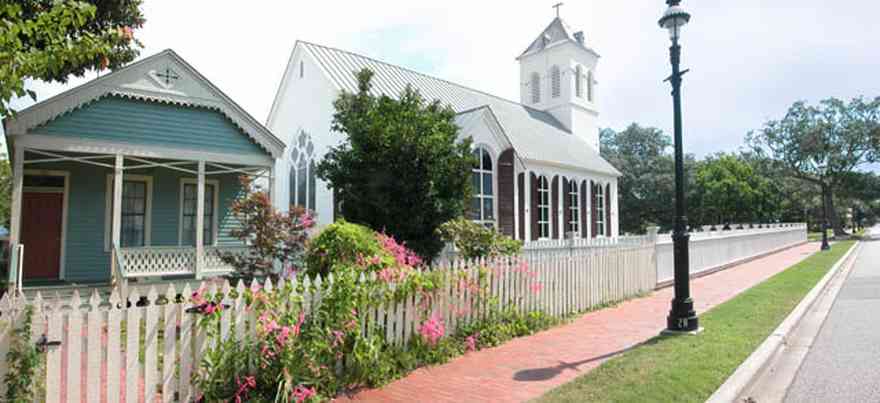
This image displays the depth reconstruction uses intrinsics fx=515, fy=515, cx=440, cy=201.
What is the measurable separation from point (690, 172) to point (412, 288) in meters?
63.1

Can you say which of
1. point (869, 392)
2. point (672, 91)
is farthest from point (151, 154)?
point (869, 392)

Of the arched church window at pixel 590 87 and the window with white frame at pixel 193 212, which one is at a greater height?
the arched church window at pixel 590 87

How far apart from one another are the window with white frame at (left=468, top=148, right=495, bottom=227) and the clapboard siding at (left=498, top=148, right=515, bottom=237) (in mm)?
434

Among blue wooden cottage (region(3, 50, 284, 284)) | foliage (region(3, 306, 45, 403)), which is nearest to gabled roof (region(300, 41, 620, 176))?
blue wooden cottage (region(3, 50, 284, 284))

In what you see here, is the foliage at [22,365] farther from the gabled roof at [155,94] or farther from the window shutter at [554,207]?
the window shutter at [554,207]

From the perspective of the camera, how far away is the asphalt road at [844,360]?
5.78 meters

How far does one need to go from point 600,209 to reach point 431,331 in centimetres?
2326

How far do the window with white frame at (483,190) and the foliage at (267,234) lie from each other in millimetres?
6753

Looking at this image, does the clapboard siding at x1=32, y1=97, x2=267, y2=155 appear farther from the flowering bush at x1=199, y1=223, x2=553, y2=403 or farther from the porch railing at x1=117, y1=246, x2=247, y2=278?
the flowering bush at x1=199, y1=223, x2=553, y2=403

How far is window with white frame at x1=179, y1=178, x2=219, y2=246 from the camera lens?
50.2 feet

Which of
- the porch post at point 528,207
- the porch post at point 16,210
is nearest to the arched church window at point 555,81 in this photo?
the porch post at point 528,207

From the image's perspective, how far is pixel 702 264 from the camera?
1809cm

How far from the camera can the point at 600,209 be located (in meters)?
28.3

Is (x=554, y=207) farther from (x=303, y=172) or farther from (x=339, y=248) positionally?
(x=339, y=248)
